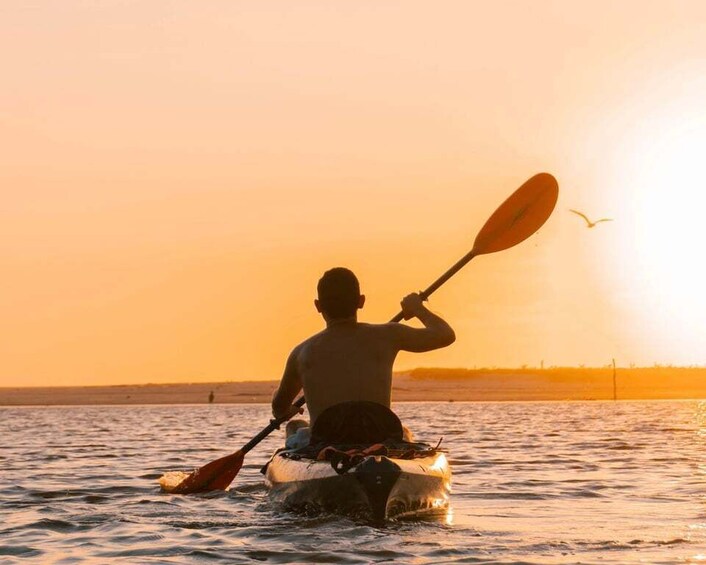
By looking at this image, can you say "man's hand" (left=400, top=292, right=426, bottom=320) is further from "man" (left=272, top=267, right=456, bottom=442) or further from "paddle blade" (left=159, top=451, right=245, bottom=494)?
"paddle blade" (left=159, top=451, right=245, bottom=494)

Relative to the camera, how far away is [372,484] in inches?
400

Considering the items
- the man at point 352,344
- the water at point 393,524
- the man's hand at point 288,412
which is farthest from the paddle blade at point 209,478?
the man at point 352,344

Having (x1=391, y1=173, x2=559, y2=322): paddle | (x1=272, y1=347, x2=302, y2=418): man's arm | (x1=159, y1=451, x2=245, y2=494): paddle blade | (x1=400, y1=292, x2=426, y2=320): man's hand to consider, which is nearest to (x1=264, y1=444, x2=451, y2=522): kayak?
(x1=272, y1=347, x2=302, y2=418): man's arm

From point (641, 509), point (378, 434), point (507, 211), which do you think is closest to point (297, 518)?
point (378, 434)

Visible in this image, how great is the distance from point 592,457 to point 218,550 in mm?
11273

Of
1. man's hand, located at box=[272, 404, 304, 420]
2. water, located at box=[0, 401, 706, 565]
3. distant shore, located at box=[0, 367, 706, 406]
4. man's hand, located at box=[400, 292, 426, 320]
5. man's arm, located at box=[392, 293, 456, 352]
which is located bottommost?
water, located at box=[0, 401, 706, 565]

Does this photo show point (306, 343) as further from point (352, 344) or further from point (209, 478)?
point (209, 478)

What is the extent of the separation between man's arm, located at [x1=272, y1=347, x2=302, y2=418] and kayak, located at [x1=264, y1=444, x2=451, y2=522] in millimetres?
490

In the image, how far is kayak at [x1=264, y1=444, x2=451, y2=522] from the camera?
10195 mm

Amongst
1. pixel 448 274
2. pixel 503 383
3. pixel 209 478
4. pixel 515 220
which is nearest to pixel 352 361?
pixel 448 274

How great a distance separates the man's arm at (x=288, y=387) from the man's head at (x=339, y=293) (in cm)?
63

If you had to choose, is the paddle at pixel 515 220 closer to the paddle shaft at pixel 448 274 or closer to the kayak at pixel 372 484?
the paddle shaft at pixel 448 274

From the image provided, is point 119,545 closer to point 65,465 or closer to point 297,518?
point 297,518

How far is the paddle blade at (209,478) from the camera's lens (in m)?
14.8
